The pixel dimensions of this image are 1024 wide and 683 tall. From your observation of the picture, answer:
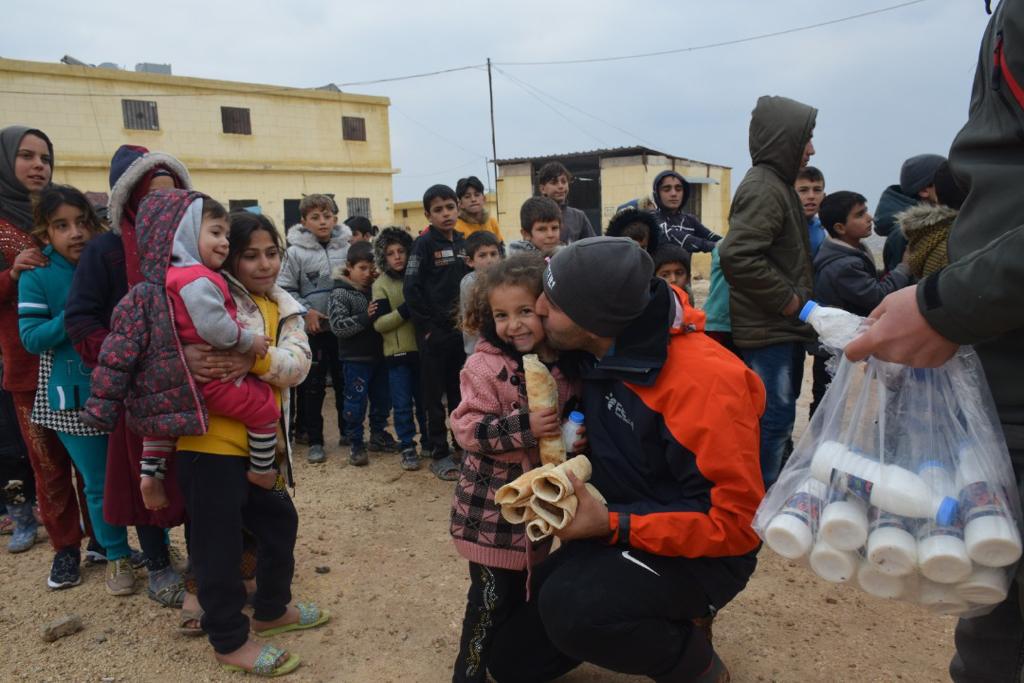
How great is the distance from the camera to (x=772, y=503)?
1696 millimetres

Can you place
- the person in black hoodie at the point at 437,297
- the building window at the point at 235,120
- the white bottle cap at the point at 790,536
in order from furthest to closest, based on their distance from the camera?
1. the building window at the point at 235,120
2. the person in black hoodie at the point at 437,297
3. the white bottle cap at the point at 790,536

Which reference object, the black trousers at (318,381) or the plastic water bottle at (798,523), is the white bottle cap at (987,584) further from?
the black trousers at (318,381)

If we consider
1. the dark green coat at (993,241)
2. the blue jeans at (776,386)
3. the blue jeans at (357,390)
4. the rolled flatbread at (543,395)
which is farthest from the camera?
the blue jeans at (357,390)

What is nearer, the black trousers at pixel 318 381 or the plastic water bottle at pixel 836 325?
the plastic water bottle at pixel 836 325

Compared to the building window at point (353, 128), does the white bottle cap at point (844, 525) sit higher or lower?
lower

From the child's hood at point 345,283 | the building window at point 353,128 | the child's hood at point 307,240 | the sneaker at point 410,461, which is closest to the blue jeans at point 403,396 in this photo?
the sneaker at point 410,461

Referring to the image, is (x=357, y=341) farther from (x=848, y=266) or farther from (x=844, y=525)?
(x=844, y=525)

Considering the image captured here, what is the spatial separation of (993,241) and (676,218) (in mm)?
4399

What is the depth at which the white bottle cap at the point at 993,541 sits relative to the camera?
133 centimetres

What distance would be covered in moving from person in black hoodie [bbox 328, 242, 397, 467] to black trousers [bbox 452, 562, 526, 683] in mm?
3135

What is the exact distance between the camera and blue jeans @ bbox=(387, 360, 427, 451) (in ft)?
18.2

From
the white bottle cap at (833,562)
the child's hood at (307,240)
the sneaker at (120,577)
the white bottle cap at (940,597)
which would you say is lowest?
the sneaker at (120,577)

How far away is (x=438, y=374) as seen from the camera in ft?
17.4

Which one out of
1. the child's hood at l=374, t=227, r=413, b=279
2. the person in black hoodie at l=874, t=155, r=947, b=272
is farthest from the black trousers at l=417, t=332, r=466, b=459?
the person in black hoodie at l=874, t=155, r=947, b=272
